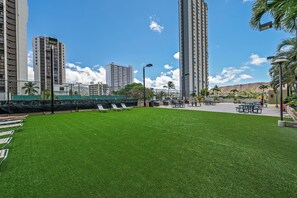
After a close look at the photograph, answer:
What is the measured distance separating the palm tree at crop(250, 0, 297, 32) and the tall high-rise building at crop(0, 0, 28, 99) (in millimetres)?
63786

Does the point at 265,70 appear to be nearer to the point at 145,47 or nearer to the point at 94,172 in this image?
the point at 145,47

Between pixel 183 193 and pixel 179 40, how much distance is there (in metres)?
88.4

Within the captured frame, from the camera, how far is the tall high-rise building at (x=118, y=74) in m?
93.7

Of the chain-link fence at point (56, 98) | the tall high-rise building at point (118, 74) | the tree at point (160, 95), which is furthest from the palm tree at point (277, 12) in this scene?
the tall high-rise building at point (118, 74)

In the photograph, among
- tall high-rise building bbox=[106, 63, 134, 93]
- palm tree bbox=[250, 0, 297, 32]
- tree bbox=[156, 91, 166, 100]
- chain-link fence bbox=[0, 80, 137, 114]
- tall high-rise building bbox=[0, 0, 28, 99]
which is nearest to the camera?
palm tree bbox=[250, 0, 297, 32]

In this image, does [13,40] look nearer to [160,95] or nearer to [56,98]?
[56,98]

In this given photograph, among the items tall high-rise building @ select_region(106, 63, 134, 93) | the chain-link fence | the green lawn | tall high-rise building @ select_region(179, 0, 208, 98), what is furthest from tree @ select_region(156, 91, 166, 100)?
tall high-rise building @ select_region(106, 63, 134, 93)

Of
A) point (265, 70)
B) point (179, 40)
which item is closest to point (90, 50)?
point (265, 70)

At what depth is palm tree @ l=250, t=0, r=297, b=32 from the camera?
12.8 ft

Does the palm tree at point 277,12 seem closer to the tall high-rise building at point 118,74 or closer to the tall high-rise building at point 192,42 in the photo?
the tall high-rise building at point 192,42

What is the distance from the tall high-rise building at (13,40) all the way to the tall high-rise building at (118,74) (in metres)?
40.2

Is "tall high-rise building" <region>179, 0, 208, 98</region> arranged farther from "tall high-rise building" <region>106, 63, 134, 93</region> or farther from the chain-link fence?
the chain-link fence

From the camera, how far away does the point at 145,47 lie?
3219 cm

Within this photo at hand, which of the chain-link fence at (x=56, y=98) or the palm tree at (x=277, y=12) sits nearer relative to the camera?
the palm tree at (x=277, y=12)
